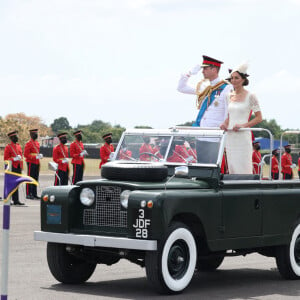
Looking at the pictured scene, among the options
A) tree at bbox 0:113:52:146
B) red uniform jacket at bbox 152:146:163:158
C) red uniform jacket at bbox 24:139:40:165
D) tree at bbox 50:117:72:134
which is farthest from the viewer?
tree at bbox 50:117:72:134

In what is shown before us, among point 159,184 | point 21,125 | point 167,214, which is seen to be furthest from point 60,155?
point 21,125

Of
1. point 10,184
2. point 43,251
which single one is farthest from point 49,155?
point 10,184

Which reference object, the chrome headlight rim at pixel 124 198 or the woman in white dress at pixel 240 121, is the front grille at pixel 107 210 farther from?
the woman in white dress at pixel 240 121

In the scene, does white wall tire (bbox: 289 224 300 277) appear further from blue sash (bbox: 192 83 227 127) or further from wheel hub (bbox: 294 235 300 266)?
blue sash (bbox: 192 83 227 127)

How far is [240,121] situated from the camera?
11352 mm

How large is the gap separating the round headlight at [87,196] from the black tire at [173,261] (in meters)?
Result: 0.95

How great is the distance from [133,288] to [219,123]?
2684mm

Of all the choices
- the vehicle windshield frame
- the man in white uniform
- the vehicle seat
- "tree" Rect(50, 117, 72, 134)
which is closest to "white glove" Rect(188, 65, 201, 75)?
the man in white uniform

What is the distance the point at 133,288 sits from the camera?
9867 mm

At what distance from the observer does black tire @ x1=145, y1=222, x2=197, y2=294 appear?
910 centimetres

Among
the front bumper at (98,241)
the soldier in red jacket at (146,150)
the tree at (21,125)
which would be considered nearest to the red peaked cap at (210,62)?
the soldier in red jacket at (146,150)

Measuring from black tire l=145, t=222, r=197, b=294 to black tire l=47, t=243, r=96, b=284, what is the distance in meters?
1.18

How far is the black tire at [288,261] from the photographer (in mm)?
10922

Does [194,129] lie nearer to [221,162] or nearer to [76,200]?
[221,162]
